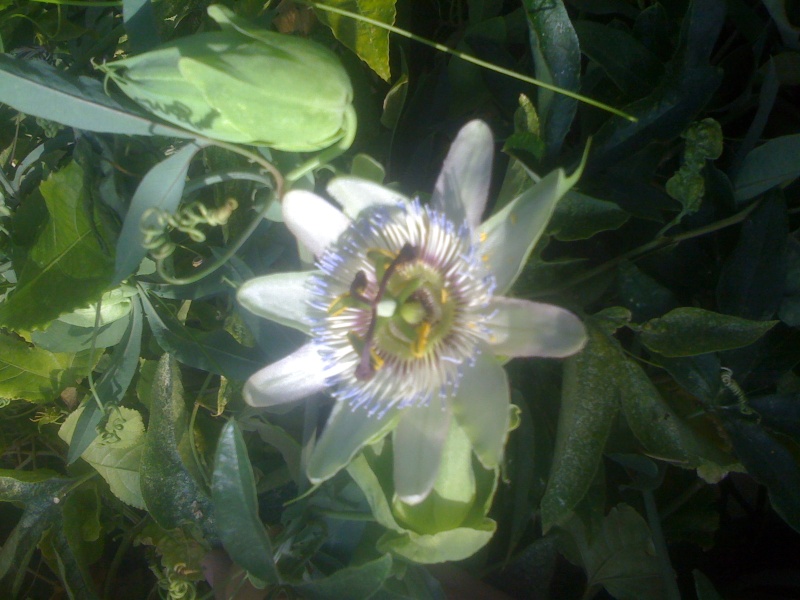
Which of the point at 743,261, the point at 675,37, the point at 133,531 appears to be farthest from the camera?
the point at 133,531

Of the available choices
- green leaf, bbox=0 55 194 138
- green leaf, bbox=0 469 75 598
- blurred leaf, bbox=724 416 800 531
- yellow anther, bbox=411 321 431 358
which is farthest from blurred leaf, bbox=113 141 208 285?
blurred leaf, bbox=724 416 800 531

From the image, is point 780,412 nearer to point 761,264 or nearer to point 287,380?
point 761,264

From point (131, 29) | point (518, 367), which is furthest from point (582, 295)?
point (131, 29)

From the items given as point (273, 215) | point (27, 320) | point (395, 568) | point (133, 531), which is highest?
point (273, 215)

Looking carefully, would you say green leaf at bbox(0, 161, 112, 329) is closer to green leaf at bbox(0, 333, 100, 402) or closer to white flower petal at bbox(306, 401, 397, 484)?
green leaf at bbox(0, 333, 100, 402)

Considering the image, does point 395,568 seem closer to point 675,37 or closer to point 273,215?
point 273,215

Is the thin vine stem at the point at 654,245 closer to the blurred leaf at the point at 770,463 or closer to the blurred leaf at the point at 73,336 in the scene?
the blurred leaf at the point at 770,463
